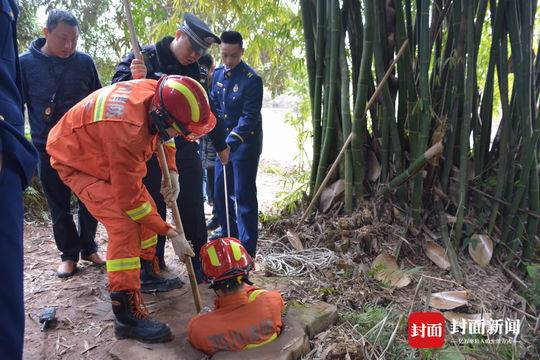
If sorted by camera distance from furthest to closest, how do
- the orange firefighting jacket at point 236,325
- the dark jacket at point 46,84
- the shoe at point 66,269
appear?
1. the shoe at point 66,269
2. the dark jacket at point 46,84
3. the orange firefighting jacket at point 236,325

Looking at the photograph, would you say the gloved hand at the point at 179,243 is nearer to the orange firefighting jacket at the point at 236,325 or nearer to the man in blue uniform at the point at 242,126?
the orange firefighting jacket at the point at 236,325

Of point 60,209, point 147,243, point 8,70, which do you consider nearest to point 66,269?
point 60,209

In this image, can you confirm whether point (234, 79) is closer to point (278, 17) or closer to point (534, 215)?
point (278, 17)

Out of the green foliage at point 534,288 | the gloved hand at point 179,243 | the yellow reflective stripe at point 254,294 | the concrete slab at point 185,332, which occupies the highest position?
the gloved hand at point 179,243

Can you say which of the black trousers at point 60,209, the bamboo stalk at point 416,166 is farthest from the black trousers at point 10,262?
the bamboo stalk at point 416,166

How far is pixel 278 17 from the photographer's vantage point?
16.0ft

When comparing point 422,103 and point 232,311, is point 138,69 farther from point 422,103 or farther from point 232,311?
point 422,103

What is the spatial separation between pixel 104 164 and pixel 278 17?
3.39 m

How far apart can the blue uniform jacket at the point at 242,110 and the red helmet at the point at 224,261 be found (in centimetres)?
117

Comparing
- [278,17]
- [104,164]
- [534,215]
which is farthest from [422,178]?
[278,17]

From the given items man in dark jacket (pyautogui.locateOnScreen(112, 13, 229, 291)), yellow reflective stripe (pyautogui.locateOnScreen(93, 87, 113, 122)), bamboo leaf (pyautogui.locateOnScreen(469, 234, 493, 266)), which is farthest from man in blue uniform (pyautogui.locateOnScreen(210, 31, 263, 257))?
bamboo leaf (pyautogui.locateOnScreen(469, 234, 493, 266))

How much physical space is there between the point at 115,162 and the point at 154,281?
1.17m

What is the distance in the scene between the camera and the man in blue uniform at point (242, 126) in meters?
3.36

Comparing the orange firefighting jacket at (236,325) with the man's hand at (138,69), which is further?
the man's hand at (138,69)
